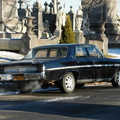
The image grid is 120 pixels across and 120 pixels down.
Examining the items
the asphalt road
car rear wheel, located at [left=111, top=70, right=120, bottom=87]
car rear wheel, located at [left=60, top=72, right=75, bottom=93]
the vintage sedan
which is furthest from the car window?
car rear wheel, located at [left=111, top=70, right=120, bottom=87]

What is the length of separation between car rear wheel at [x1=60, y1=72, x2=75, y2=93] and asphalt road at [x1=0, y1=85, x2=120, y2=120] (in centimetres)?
40

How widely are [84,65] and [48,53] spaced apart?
1132 mm

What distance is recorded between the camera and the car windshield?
38.2 ft

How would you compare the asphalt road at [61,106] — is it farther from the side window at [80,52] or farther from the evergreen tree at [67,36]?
the evergreen tree at [67,36]

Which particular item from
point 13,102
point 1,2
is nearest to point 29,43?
point 1,2

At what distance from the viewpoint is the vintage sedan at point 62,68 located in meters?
10.5

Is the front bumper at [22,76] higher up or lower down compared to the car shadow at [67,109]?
higher up

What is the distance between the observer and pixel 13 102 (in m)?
9.15

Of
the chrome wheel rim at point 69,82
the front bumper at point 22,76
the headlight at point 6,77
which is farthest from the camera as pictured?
the chrome wheel rim at point 69,82

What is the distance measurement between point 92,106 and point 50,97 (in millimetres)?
1871

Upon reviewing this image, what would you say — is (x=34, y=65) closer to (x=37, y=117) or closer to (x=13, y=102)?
(x=13, y=102)

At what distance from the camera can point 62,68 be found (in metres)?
10.9

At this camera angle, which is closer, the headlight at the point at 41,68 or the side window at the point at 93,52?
the headlight at the point at 41,68

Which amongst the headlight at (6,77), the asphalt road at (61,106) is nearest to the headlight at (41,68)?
the asphalt road at (61,106)
